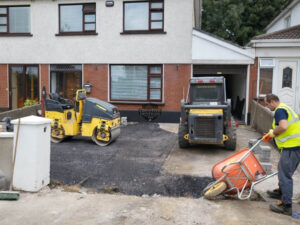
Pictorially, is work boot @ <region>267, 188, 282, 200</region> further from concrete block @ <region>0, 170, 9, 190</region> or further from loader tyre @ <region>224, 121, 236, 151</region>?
concrete block @ <region>0, 170, 9, 190</region>

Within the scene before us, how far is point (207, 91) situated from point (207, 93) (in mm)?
63

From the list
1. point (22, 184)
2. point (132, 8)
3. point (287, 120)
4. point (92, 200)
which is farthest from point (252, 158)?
point (132, 8)

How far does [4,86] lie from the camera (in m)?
15.5

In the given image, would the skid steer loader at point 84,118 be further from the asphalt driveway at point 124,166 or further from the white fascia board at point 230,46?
the white fascia board at point 230,46

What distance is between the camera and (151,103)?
14.3 m

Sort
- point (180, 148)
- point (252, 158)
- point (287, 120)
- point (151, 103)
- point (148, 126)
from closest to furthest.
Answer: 1. point (287, 120)
2. point (252, 158)
3. point (180, 148)
4. point (148, 126)
5. point (151, 103)

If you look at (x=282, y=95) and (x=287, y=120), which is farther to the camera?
(x=282, y=95)

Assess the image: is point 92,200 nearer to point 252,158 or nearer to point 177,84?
point 252,158

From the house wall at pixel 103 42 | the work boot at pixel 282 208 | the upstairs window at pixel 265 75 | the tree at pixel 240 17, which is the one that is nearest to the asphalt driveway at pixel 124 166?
the work boot at pixel 282 208

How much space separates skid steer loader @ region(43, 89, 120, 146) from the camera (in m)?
9.22

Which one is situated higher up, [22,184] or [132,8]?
[132,8]

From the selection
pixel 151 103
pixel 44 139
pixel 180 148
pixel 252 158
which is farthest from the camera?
pixel 151 103

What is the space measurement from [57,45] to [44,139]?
10492 millimetres

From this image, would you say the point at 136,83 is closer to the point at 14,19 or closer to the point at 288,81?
the point at 288,81
